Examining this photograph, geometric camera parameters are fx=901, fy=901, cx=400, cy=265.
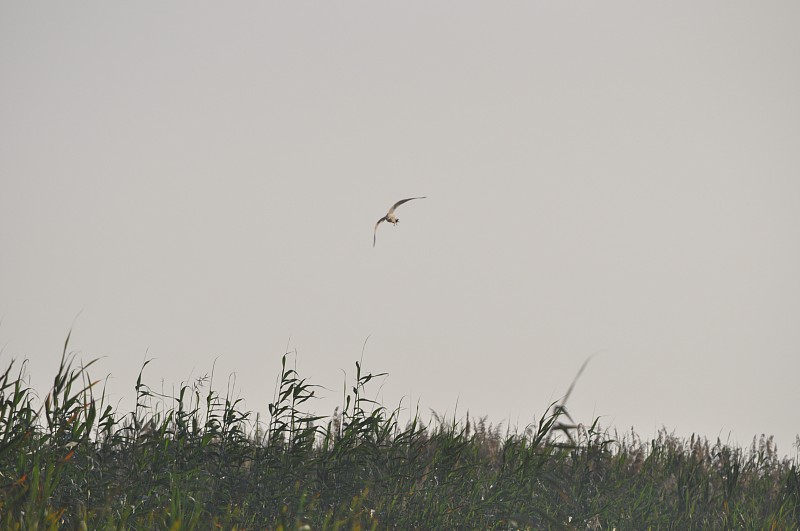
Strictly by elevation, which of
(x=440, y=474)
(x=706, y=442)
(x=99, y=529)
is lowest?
(x=99, y=529)

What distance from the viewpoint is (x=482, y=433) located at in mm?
10234

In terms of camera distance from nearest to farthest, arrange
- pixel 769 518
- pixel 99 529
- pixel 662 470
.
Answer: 1. pixel 99 529
2. pixel 769 518
3. pixel 662 470

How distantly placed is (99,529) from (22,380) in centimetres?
127

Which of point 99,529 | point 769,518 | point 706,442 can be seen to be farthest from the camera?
point 706,442

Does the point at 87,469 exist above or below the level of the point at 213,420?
below

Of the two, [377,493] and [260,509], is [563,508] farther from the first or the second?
[260,509]

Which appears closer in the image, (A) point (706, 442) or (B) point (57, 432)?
(B) point (57, 432)

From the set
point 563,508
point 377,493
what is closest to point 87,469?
point 377,493

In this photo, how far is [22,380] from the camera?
6406 millimetres

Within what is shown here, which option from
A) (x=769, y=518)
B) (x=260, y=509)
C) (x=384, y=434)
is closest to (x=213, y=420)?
(x=260, y=509)

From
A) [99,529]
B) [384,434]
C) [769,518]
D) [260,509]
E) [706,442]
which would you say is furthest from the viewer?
[706,442]

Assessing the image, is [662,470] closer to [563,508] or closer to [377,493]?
[563,508]

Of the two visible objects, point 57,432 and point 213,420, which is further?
point 213,420

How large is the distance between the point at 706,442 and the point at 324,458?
18.9 feet
